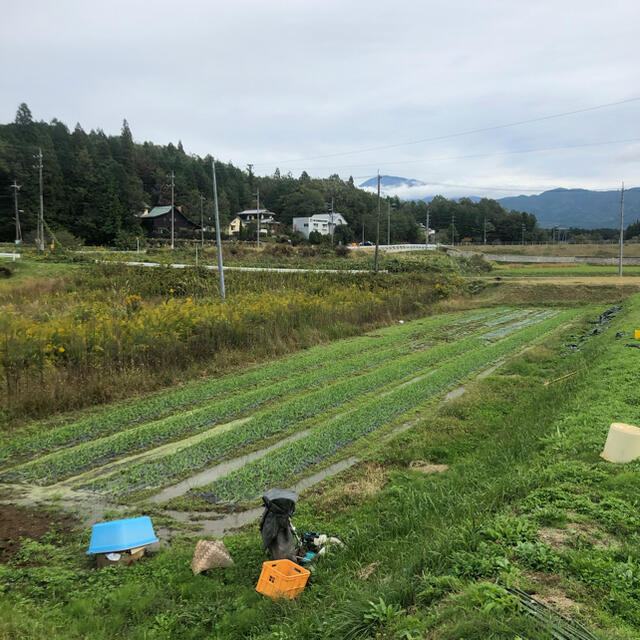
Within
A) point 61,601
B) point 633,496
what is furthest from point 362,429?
point 61,601

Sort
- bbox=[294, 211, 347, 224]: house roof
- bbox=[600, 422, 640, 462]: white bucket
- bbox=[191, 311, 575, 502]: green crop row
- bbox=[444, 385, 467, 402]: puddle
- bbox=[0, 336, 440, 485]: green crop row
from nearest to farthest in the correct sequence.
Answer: bbox=[600, 422, 640, 462]: white bucket < bbox=[191, 311, 575, 502]: green crop row < bbox=[0, 336, 440, 485]: green crop row < bbox=[444, 385, 467, 402]: puddle < bbox=[294, 211, 347, 224]: house roof

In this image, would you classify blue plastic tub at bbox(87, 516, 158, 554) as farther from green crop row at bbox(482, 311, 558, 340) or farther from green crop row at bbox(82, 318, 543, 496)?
green crop row at bbox(482, 311, 558, 340)

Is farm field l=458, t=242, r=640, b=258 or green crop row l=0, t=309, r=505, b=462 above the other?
farm field l=458, t=242, r=640, b=258

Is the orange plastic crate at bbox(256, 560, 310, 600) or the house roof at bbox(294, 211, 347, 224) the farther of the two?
the house roof at bbox(294, 211, 347, 224)

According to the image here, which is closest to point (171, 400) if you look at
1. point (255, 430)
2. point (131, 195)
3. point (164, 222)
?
point (255, 430)

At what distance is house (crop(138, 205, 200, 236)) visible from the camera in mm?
64375

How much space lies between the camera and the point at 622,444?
471 cm

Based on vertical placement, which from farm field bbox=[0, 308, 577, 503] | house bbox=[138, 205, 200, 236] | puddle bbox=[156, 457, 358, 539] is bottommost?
puddle bbox=[156, 457, 358, 539]

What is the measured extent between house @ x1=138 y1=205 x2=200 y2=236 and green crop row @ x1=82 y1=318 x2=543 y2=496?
192 ft

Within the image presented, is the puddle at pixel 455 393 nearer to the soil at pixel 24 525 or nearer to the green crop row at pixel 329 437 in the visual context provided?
the green crop row at pixel 329 437

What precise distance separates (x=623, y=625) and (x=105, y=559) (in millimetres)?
3990

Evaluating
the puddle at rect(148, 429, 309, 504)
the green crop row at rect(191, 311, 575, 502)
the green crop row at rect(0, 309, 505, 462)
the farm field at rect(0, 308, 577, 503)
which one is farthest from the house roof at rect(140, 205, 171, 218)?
the puddle at rect(148, 429, 309, 504)

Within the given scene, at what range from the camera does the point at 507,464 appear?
211 inches

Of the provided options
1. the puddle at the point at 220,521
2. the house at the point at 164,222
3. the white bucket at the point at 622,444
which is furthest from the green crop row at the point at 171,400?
the house at the point at 164,222
